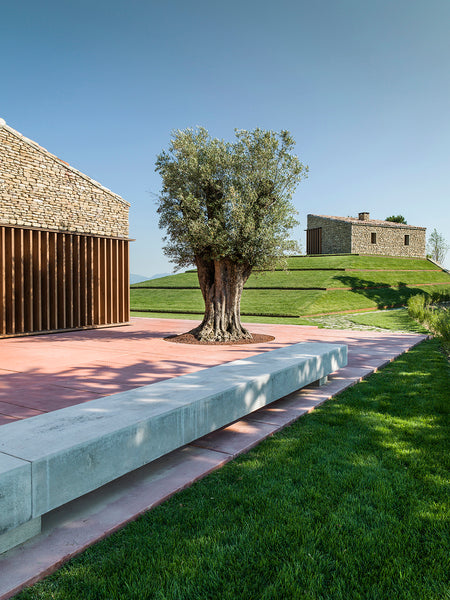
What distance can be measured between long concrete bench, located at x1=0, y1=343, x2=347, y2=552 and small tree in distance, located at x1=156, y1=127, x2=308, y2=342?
22.1 ft

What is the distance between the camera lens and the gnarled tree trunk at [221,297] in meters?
12.4

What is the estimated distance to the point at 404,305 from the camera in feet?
88.0

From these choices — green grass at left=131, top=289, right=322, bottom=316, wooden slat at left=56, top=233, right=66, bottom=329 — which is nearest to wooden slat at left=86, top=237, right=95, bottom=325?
wooden slat at left=56, top=233, right=66, bottom=329

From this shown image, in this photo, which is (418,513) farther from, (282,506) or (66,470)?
(66,470)

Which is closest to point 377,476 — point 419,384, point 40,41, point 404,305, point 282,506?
point 282,506

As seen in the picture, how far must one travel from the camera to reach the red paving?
2.60 meters

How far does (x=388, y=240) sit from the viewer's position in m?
43.8

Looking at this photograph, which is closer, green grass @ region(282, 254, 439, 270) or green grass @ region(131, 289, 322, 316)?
green grass @ region(131, 289, 322, 316)

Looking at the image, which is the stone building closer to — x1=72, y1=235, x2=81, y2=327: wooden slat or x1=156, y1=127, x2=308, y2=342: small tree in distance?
x1=72, y1=235, x2=81, y2=327: wooden slat

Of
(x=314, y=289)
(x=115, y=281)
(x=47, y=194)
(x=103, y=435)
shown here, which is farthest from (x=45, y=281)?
(x=314, y=289)

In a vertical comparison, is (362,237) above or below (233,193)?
above

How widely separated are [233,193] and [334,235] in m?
34.3

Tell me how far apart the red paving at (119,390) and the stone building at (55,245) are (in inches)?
63.2

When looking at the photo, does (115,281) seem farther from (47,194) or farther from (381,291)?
(381,291)
